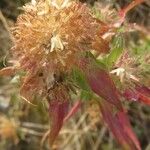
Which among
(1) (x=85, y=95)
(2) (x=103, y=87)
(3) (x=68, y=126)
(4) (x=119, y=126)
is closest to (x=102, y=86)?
(2) (x=103, y=87)

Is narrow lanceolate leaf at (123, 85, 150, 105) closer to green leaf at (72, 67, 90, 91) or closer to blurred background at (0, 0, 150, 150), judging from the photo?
green leaf at (72, 67, 90, 91)

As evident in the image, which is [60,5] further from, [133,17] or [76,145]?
[76,145]

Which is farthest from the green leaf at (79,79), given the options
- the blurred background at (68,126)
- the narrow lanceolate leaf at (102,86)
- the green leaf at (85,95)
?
the blurred background at (68,126)

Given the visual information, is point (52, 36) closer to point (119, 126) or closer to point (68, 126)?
point (119, 126)

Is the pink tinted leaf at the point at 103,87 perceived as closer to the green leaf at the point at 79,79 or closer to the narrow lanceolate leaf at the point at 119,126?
the green leaf at the point at 79,79

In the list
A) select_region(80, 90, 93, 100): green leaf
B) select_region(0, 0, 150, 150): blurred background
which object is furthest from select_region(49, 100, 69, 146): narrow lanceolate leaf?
select_region(0, 0, 150, 150): blurred background

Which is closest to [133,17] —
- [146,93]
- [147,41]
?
[147,41]
